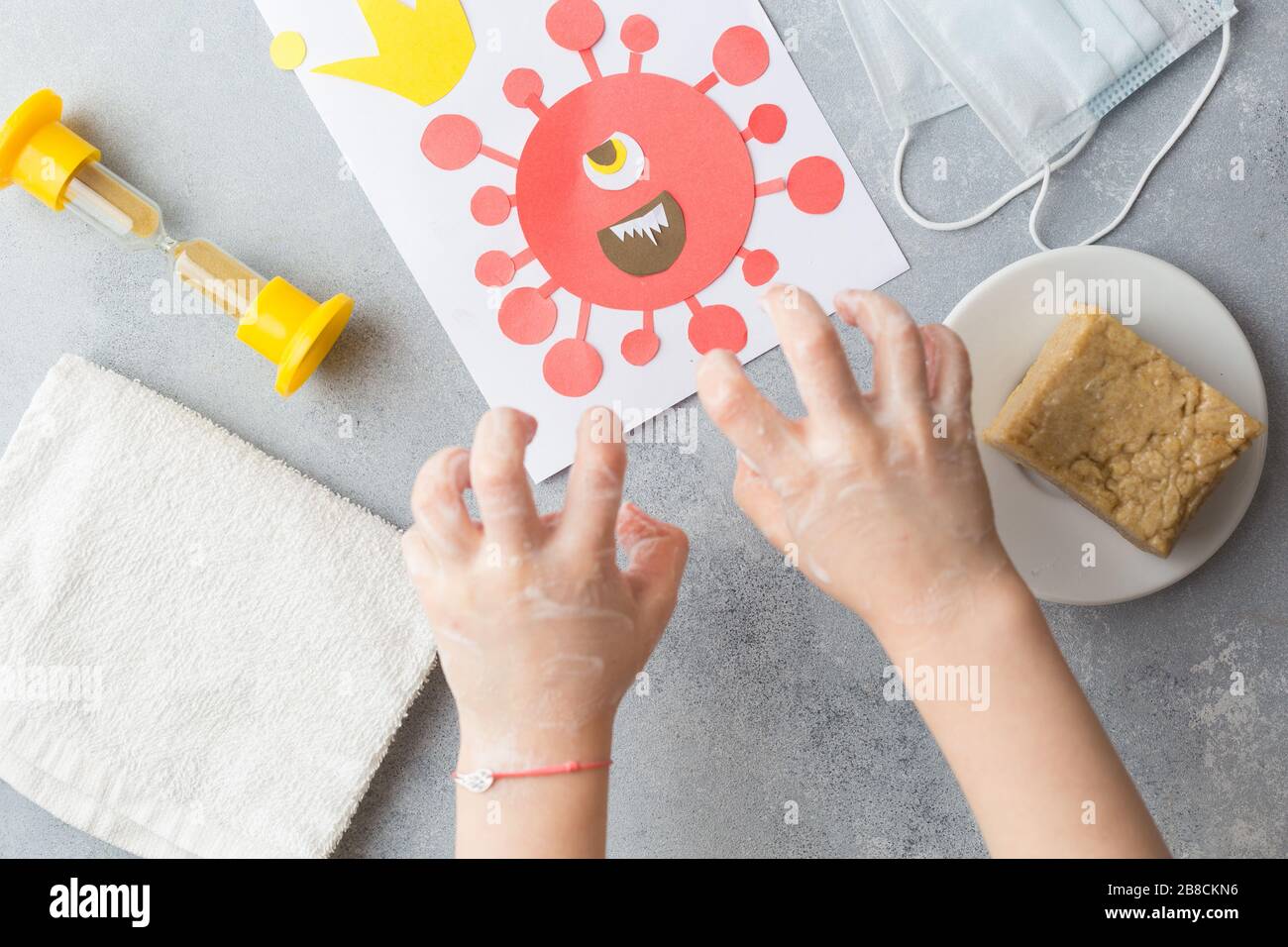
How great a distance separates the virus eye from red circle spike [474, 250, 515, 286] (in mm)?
92

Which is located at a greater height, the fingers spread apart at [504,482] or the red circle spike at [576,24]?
the red circle spike at [576,24]

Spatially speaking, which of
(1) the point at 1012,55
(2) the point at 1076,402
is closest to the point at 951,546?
(2) the point at 1076,402

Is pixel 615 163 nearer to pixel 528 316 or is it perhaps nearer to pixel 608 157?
pixel 608 157

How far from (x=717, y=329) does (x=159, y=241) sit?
441 mm

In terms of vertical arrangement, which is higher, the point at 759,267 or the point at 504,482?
the point at 504,482

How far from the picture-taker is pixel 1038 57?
737 millimetres

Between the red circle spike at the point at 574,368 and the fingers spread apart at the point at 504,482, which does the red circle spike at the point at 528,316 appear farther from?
the fingers spread apart at the point at 504,482

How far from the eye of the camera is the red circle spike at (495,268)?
29.4 inches

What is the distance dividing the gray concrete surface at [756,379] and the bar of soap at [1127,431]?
4.4 inches

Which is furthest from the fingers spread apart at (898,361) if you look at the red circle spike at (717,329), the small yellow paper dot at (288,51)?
the small yellow paper dot at (288,51)

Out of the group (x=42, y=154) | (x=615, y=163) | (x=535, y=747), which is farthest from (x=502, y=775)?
(x=42, y=154)

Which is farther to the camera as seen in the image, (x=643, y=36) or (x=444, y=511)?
(x=643, y=36)

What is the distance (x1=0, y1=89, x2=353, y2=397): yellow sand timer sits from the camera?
705 mm
